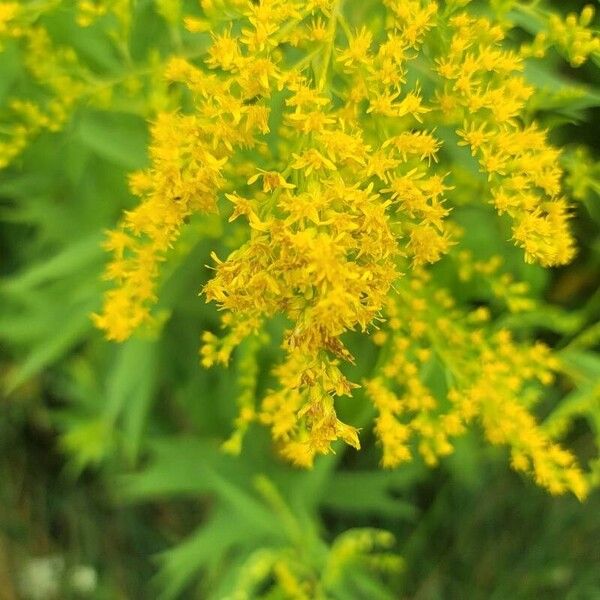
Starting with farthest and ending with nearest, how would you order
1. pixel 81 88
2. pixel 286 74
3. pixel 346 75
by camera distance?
pixel 81 88 < pixel 346 75 < pixel 286 74

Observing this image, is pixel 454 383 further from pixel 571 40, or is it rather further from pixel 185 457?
pixel 185 457

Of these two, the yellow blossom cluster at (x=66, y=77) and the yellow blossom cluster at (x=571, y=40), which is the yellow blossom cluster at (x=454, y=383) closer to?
the yellow blossom cluster at (x=571, y=40)

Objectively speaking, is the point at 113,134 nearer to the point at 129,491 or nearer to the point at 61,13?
→ the point at 61,13

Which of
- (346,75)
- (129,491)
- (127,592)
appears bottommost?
(127,592)

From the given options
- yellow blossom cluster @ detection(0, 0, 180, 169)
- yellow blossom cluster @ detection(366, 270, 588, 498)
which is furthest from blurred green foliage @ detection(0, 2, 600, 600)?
yellow blossom cluster @ detection(366, 270, 588, 498)

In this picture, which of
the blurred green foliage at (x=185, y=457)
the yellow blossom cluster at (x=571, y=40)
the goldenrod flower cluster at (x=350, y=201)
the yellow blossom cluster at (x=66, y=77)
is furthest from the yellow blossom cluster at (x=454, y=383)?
the yellow blossom cluster at (x=66, y=77)

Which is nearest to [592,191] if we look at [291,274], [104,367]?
[291,274]

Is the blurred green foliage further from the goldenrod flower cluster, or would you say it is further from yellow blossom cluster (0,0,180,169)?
the goldenrod flower cluster
